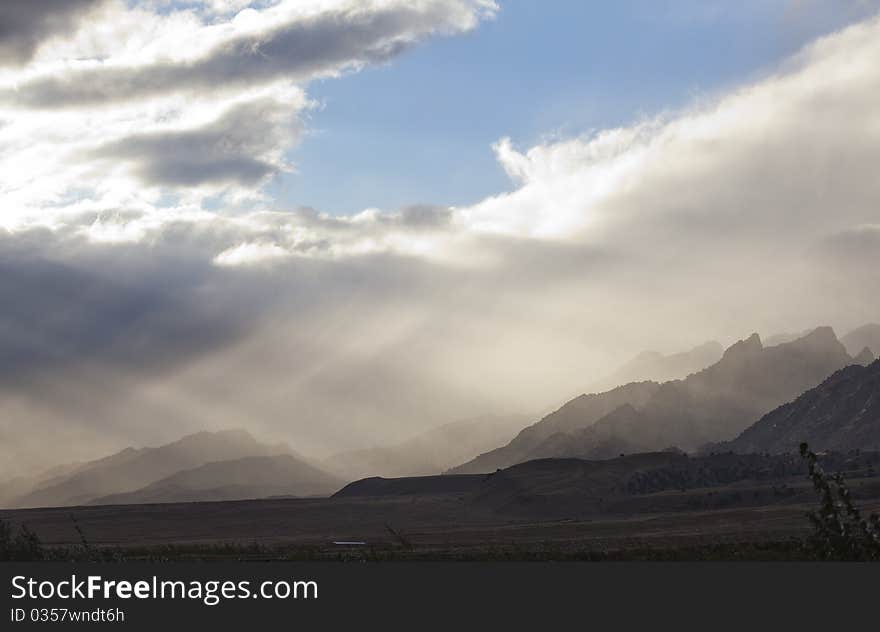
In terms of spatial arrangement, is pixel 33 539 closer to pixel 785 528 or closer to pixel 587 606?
pixel 587 606

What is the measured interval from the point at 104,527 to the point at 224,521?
62.2 feet

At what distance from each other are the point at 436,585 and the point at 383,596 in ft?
20.2

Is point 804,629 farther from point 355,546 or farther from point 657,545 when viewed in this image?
point 355,546

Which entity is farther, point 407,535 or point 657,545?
point 407,535

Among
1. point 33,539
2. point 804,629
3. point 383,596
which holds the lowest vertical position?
point 804,629

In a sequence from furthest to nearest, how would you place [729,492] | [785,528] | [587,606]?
[729,492] → [785,528] → [587,606]

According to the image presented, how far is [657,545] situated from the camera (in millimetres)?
82938

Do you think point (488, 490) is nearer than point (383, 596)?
No

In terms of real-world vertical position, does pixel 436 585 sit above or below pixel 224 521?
below

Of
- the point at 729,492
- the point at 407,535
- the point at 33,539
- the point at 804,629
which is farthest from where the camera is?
the point at 729,492

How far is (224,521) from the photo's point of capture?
17850 cm

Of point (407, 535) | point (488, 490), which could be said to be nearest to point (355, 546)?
point (407, 535)

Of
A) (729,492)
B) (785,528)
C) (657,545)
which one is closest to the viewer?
(657,545)

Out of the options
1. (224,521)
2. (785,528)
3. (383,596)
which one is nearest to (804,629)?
(383,596)
